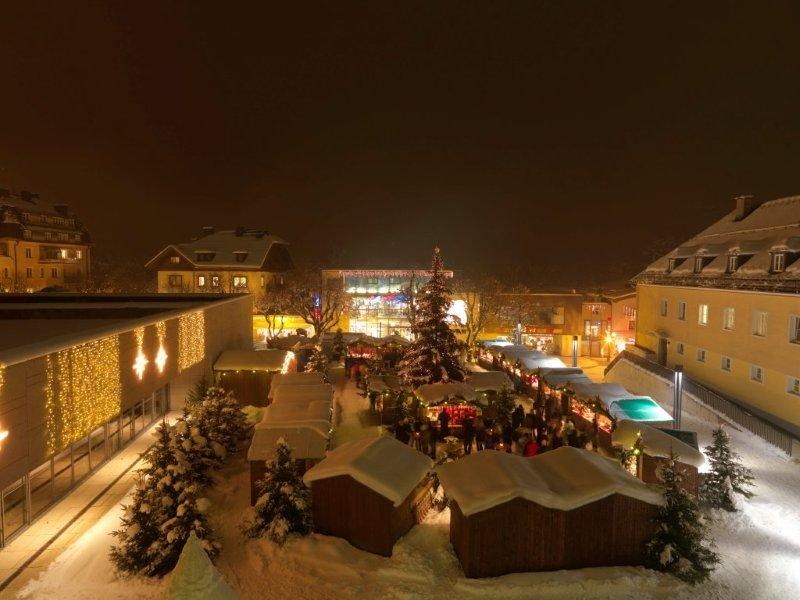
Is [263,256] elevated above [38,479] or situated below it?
above

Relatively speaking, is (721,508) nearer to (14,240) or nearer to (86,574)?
(86,574)

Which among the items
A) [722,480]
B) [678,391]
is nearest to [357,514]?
[722,480]

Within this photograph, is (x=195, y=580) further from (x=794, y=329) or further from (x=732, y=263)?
(x=732, y=263)

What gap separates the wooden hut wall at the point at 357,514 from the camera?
10898 mm

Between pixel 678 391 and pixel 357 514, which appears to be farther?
pixel 678 391

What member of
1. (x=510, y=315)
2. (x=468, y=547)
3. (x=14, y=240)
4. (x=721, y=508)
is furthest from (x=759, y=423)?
(x=14, y=240)

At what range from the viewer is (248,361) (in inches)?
902

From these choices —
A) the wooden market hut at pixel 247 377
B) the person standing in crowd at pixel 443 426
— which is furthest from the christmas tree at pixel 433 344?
the wooden market hut at pixel 247 377

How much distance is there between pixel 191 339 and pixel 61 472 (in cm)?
682

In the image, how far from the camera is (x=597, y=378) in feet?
114

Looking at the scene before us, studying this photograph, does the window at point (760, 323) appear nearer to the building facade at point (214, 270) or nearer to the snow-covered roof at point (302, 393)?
the snow-covered roof at point (302, 393)

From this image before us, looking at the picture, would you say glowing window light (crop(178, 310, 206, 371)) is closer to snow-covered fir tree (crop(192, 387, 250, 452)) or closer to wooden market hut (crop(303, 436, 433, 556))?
snow-covered fir tree (crop(192, 387, 250, 452))

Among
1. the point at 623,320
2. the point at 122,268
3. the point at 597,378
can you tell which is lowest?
the point at 597,378

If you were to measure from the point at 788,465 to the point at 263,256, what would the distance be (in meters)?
41.7
